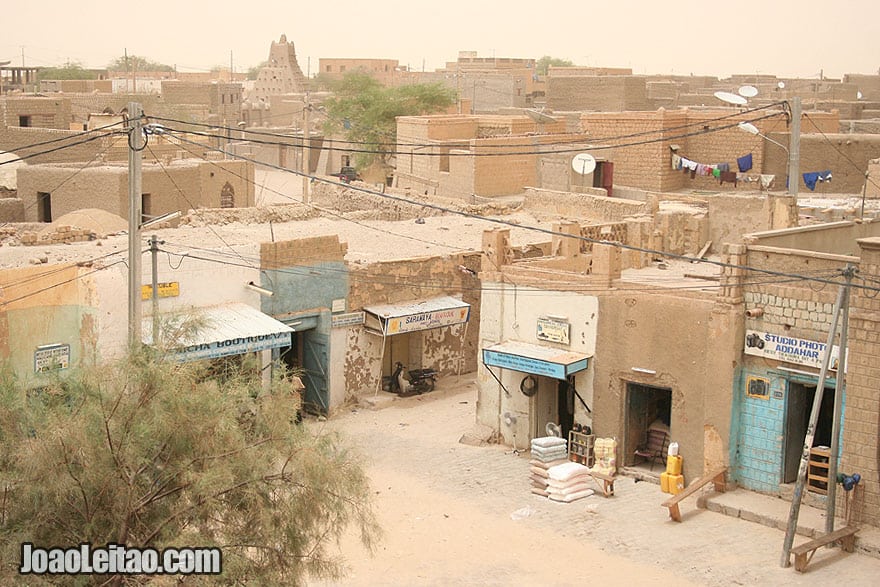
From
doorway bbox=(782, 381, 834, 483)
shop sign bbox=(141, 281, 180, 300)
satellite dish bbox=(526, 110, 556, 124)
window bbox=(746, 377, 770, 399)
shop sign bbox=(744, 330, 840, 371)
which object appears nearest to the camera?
shop sign bbox=(744, 330, 840, 371)

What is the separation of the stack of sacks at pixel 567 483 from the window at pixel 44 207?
60.5 feet

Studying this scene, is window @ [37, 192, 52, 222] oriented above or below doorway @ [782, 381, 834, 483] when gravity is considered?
above

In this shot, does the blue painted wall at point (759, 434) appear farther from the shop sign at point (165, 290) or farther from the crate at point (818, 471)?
the shop sign at point (165, 290)

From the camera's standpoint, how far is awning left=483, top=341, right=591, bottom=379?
1841 centimetres

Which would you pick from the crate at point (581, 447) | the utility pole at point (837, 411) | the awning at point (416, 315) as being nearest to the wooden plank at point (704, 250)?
the awning at point (416, 315)

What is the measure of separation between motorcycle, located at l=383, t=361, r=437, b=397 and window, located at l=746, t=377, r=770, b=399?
8.37m

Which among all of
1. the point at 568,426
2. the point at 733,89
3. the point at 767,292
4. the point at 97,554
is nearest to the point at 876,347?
the point at 767,292

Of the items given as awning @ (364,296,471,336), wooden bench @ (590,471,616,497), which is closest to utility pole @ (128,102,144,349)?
wooden bench @ (590,471,616,497)

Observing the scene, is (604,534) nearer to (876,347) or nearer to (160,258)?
(876,347)

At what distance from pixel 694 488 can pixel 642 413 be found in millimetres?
2353

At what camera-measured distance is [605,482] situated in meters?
17.5

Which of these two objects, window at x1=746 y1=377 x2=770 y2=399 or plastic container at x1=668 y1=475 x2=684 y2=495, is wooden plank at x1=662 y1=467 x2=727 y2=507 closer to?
plastic container at x1=668 y1=475 x2=684 y2=495

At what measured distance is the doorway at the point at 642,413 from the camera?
1853cm

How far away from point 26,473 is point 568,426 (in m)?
11.9
